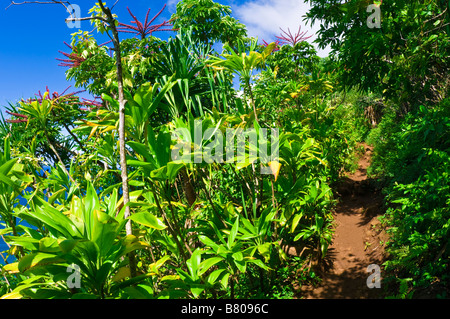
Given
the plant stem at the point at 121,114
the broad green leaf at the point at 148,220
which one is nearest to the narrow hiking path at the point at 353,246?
the broad green leaf at the point at 148,220

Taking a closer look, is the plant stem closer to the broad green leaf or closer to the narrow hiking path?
the broad green leaf

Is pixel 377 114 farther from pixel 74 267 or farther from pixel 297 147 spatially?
pixel 74 267

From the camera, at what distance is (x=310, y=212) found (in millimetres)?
3230

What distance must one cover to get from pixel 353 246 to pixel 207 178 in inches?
84.4

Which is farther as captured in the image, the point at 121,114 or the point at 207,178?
the point at 207,178

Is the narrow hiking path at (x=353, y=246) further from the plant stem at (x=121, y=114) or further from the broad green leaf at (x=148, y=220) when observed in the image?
the plant stem at (x=121, y=114)

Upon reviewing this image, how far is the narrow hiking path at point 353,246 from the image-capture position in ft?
9.38

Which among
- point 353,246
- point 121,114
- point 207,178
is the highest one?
point 121,114

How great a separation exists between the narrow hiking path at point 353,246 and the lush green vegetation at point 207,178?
0.21 m

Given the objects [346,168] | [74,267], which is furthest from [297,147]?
[346,168]

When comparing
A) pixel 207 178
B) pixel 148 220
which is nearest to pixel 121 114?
pixel 148 220

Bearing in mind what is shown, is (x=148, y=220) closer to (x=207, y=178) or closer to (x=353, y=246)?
(x=207, y=178)

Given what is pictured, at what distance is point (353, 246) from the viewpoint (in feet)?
12.1

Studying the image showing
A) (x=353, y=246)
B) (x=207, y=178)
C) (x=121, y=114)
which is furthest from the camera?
(x=353, y=246)
